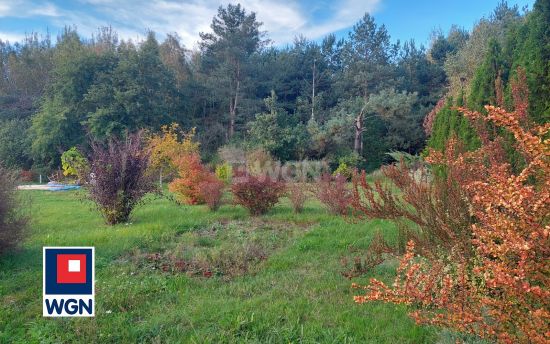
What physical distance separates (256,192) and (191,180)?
2.44 meters

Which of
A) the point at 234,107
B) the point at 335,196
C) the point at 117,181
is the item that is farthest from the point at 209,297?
the point at 234,107

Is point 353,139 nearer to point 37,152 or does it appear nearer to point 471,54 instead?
point 471,54

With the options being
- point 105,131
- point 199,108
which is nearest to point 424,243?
point 105,131

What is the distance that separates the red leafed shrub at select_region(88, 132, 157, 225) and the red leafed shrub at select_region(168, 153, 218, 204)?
Answer: 201 centimetres

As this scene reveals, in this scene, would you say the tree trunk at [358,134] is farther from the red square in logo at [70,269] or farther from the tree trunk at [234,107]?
the red square in logo at [70,269]

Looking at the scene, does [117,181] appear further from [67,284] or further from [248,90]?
[248,90]

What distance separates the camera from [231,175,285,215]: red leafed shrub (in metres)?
8.38

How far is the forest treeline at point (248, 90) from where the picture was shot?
22.4m

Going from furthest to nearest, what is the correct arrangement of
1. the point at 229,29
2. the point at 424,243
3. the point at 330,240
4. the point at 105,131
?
1. the point at 229,29
2. the point at 105,131
3. the point at 330,240
4. the point at 424,243

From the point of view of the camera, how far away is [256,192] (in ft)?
27.6

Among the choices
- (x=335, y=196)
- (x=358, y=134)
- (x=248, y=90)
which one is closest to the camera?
(x=335, y=196)

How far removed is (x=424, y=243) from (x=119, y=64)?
25.0 metres

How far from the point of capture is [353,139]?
2366 centimetres

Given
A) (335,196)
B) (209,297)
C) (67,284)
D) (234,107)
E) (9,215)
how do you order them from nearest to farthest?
1. (67,284)
2. (209,297)
3. (9,215)
4. (335,196)
5. (234,107)
